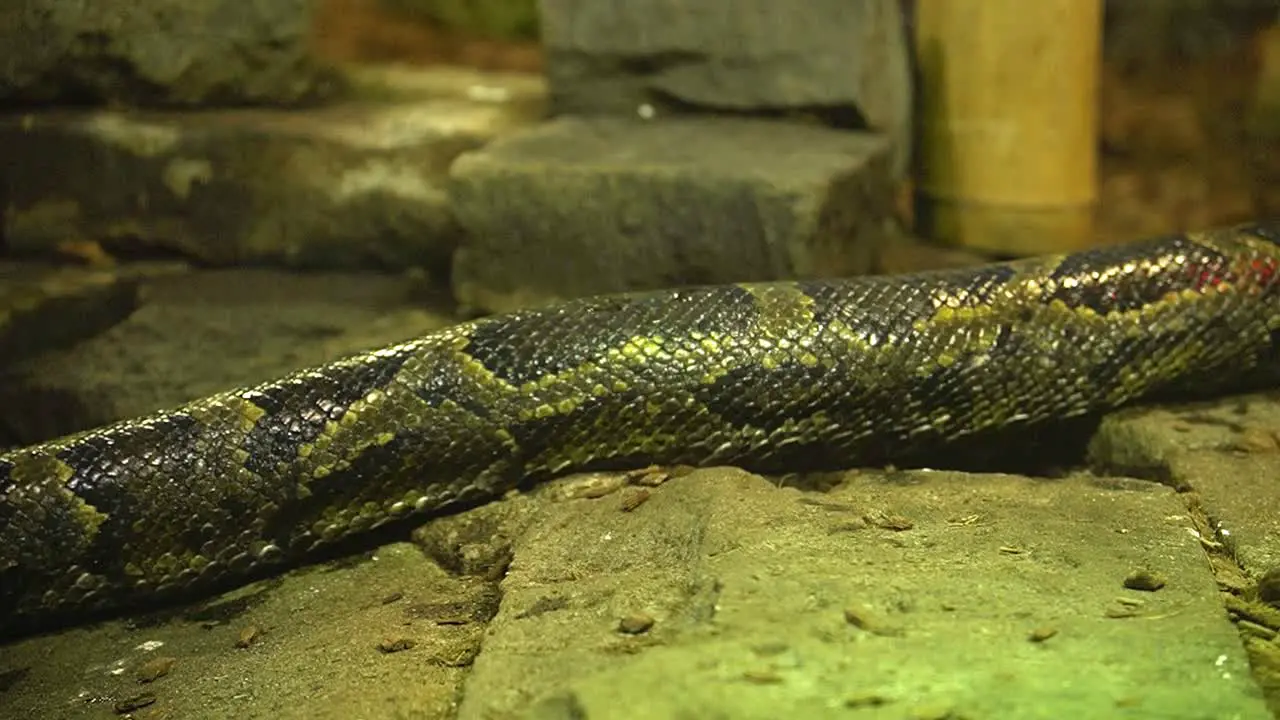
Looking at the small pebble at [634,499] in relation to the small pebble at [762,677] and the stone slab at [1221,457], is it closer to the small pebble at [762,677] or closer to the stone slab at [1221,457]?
the small pebble at [762,677]

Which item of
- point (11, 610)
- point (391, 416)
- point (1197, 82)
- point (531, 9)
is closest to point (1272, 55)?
point (1197, 82)

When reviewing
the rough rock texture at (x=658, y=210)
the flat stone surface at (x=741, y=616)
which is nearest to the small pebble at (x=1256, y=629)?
the flat stone surface at (x=741, y=616)

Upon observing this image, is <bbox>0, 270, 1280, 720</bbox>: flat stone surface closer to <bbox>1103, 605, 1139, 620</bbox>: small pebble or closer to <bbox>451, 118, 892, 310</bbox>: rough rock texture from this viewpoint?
<bbox>1103, 605, 1139, 620</bbox>: small pebble

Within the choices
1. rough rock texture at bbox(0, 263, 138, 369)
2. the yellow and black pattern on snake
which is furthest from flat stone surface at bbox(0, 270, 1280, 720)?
rough rock texture at bbox(0, 263, 138, 369)

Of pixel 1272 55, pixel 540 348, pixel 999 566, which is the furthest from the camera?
pixel 1272 55

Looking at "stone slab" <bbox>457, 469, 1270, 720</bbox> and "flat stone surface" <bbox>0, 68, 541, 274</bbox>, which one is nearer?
"stone slab" <bbox>457, 469, 1270, 720</bbox>

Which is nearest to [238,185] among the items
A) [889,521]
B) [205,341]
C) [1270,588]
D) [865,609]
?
[205,341]

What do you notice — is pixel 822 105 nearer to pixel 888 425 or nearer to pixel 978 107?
pixel 978 107
